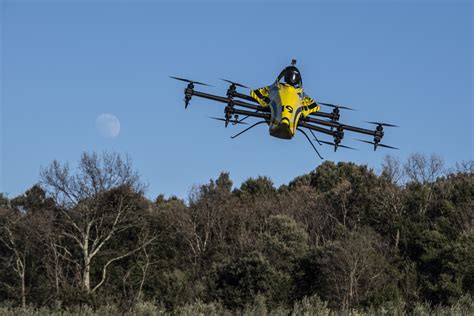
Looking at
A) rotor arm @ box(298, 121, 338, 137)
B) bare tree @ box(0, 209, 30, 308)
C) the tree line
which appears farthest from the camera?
bare tree @ box(0, 209, 30, 308)

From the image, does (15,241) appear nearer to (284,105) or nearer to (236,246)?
(236,246)

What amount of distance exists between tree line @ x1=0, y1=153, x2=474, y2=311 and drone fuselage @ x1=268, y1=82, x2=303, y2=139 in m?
23.4

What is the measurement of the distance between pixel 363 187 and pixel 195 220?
15.7 metres

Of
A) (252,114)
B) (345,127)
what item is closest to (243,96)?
(252,114)

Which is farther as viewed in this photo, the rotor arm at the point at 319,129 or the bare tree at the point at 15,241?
the bare tree at the point at 15,241

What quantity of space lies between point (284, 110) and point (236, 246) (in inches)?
1633

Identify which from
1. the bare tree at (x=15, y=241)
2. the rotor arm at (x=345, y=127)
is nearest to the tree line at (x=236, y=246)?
the bare tree at (x=15, y=241)

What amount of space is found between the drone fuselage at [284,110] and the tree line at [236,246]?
2345cm

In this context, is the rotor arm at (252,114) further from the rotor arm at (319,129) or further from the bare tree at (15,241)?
the bare tree at (15,241)

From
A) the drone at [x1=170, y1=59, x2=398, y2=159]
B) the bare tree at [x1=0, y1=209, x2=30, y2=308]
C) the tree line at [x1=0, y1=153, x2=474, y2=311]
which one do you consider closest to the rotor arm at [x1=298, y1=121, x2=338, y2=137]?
the drone at [x1=170, y1=59, x2=398, y2=159]

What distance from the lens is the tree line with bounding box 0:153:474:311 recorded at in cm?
5391

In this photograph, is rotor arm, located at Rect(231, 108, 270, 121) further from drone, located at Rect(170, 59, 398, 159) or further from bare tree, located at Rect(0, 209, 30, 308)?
bare tree, located at Rect(0, 209, 30, 308)

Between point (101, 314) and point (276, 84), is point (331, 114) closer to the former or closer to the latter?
point (276, 84)

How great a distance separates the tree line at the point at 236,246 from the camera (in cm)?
5391
